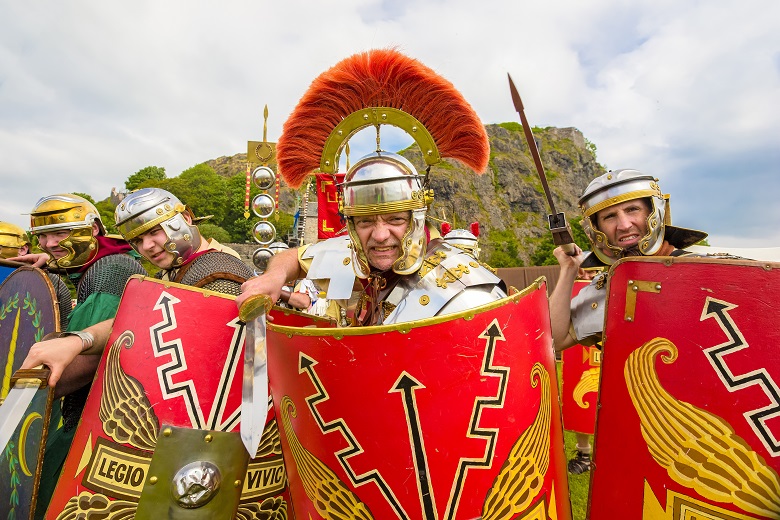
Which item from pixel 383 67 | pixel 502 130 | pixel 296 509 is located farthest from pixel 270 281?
pixel 502 130

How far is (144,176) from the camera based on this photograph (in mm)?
60219

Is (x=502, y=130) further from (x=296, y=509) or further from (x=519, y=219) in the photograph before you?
(x=296, y=509)

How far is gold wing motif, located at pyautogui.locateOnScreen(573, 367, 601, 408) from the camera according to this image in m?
4.67

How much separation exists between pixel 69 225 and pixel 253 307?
8.86ft

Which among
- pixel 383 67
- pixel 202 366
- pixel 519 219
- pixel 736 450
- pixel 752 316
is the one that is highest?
pixel 519 219

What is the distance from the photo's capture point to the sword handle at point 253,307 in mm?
1858

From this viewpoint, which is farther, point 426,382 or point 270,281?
point 270,281

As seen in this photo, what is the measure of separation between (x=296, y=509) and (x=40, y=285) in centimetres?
224

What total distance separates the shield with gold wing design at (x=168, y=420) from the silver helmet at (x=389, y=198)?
0.74m

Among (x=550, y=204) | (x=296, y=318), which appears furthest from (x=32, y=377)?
(x=550, y=204)

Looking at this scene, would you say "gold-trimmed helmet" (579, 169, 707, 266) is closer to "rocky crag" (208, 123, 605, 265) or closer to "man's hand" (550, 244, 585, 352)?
"man's hand" (550, 244, 585, 352)

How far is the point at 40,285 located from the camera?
8.98 feet

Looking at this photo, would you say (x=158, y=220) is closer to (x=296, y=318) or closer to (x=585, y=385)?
(x=296, y=318)

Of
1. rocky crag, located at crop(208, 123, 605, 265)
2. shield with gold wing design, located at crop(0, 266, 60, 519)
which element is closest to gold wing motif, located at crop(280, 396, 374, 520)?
shield with gold wing design, located at crop(0, 266, 60, 519)
